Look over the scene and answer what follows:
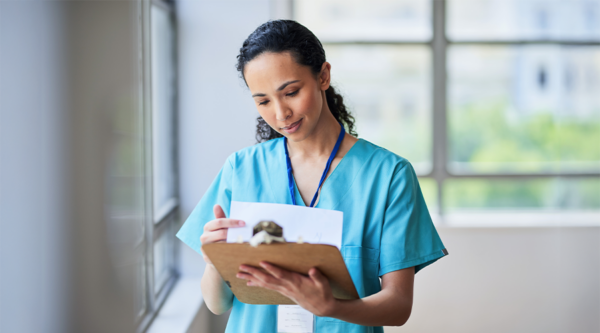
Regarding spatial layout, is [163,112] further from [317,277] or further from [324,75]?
[317,277]

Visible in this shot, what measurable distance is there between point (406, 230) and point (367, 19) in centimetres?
214

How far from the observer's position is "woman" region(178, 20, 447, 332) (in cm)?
93

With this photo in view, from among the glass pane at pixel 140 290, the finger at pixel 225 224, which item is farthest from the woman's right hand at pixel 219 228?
the glass pane at pixel 140 290

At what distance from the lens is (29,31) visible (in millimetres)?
992

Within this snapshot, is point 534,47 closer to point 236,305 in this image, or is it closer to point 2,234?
point 236,305

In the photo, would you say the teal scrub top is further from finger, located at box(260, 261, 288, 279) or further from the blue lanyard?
finger, located at box(260, 261, 288, 279)

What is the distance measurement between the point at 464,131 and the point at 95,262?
94.9 inches

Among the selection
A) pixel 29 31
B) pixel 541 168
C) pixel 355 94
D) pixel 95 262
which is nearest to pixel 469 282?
pixel 541 168

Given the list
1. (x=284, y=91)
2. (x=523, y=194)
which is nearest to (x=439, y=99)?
(x=523, y=194)

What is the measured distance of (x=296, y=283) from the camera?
764mm

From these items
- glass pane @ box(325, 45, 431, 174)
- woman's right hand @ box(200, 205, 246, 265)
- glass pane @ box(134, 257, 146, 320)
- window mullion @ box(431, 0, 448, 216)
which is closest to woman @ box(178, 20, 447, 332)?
woman's right hand @ box(200, 205, 246, 265)

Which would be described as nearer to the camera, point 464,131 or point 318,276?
point 318,276

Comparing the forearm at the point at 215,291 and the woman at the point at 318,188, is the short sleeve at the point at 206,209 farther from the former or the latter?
the forearm at the point at 215,291

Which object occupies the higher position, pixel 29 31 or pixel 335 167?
pixel 29 31
